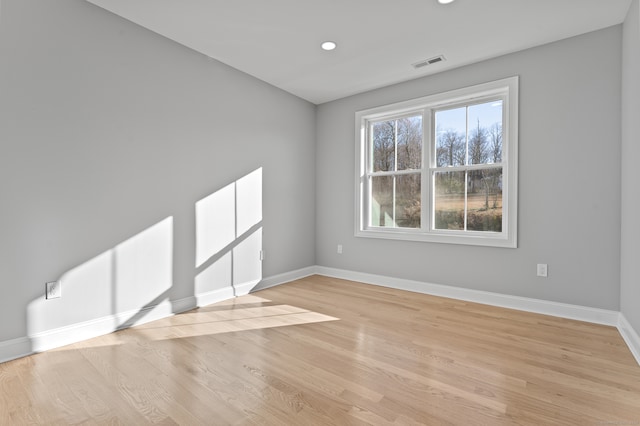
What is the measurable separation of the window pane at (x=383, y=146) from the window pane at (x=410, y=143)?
105 millimetres

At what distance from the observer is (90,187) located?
7.79ft

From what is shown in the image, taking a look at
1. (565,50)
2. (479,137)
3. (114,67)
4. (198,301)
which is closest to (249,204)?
(198,301)

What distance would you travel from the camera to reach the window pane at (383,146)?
162 inches

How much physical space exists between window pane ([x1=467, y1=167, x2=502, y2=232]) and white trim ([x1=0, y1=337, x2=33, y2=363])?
405cm

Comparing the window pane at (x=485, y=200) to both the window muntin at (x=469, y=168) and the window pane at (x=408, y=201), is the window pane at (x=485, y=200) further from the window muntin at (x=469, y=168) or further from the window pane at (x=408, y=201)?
the window pane at (x=408, y=201)

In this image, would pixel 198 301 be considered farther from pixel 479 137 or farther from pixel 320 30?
pixel 479 137

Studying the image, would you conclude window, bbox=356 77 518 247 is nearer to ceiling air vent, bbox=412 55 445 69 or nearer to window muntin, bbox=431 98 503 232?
window muntin, bbox=431 98 503 232

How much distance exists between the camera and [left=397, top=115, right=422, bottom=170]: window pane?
3840 millimetres

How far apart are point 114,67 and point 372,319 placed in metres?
3.10

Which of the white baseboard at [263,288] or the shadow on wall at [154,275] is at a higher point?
the shadow on wall at [154,275]

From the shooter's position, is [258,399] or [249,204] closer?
[258,399]

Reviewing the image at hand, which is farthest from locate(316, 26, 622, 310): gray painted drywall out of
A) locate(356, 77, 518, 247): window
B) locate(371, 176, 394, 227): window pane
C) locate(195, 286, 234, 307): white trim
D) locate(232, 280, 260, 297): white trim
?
locate(195, 286, 234, 307): white trim

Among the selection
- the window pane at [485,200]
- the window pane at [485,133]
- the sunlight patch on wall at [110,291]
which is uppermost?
the window pane at [485,133]

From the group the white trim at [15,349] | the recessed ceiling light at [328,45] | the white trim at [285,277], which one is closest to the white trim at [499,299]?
the white trim at [285,277]
